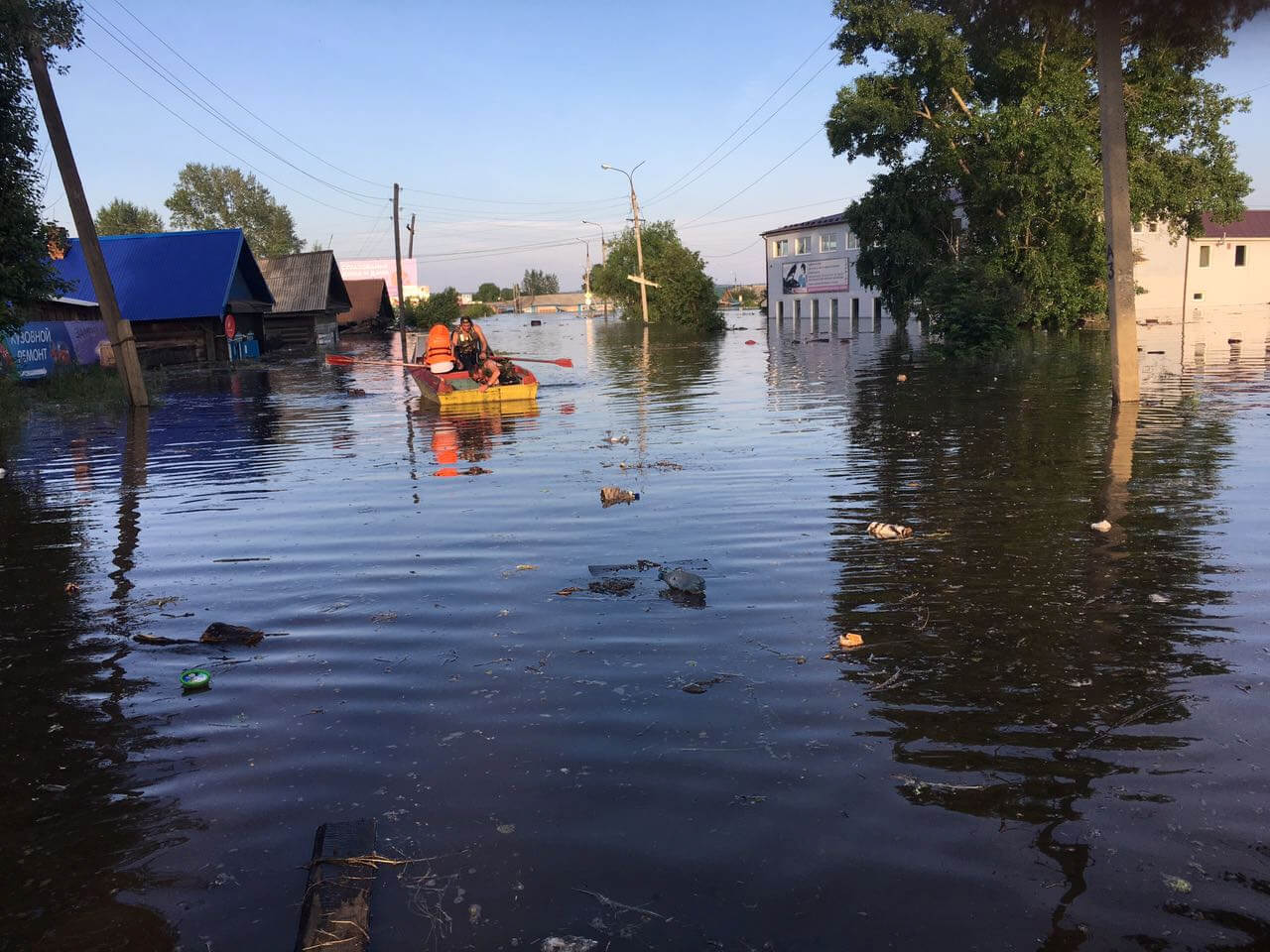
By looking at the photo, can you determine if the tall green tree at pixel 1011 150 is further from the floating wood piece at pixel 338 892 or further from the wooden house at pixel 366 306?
the wooden house at pixel 366 306

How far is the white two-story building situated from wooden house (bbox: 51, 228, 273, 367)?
128 ft

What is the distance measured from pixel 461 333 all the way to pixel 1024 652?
58.7 feet

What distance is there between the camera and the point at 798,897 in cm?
330

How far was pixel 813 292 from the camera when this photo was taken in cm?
6856

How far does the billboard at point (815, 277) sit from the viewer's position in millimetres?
65500

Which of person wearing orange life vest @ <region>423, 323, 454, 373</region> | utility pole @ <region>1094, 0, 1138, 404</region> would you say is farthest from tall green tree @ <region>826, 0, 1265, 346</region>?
person wearing orange life vest @ <region>423, 323, 454, 373</region>

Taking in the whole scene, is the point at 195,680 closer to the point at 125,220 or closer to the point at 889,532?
the point at 889,532

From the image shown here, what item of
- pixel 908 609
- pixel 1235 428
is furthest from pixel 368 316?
pixel 908 609

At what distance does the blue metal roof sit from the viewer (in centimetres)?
3728

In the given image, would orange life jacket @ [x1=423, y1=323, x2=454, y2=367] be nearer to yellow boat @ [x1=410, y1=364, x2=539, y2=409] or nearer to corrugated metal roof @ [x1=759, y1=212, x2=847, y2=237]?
yellow boat @ [x1=410, y1=364, x2=539, y2=409]

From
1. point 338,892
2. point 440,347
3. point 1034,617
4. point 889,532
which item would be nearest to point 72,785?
point 338,892

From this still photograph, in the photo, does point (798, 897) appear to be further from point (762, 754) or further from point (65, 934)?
point (65, 934)

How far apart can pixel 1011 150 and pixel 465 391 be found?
22.3 meters

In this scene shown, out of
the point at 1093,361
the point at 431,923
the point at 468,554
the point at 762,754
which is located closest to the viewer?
the point at 431,923
